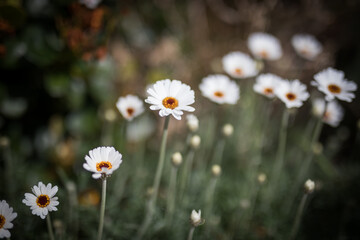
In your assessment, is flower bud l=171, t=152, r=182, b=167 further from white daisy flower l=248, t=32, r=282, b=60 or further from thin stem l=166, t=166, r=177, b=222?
white daisy flower l=248, t=32, r=282, b=60

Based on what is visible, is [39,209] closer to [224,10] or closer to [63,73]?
[63,73]

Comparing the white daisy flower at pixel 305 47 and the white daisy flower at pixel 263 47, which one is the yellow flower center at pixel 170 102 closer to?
the white daisy flower at pixel 263 47

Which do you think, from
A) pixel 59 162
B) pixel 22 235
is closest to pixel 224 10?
pixel 59 162

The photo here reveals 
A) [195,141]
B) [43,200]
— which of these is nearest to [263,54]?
[195,141]

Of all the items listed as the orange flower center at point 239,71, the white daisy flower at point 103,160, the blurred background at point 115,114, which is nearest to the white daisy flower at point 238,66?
the orange flower center at point 239,71

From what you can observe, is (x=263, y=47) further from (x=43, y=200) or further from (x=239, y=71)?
(x=43, y=200)

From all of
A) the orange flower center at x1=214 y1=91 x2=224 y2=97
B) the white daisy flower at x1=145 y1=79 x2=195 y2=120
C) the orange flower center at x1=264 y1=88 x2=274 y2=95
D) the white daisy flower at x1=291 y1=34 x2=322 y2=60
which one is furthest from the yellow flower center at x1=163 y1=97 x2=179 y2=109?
the white daisy flower at x1=291 y1=34 x2=322 y2=60
